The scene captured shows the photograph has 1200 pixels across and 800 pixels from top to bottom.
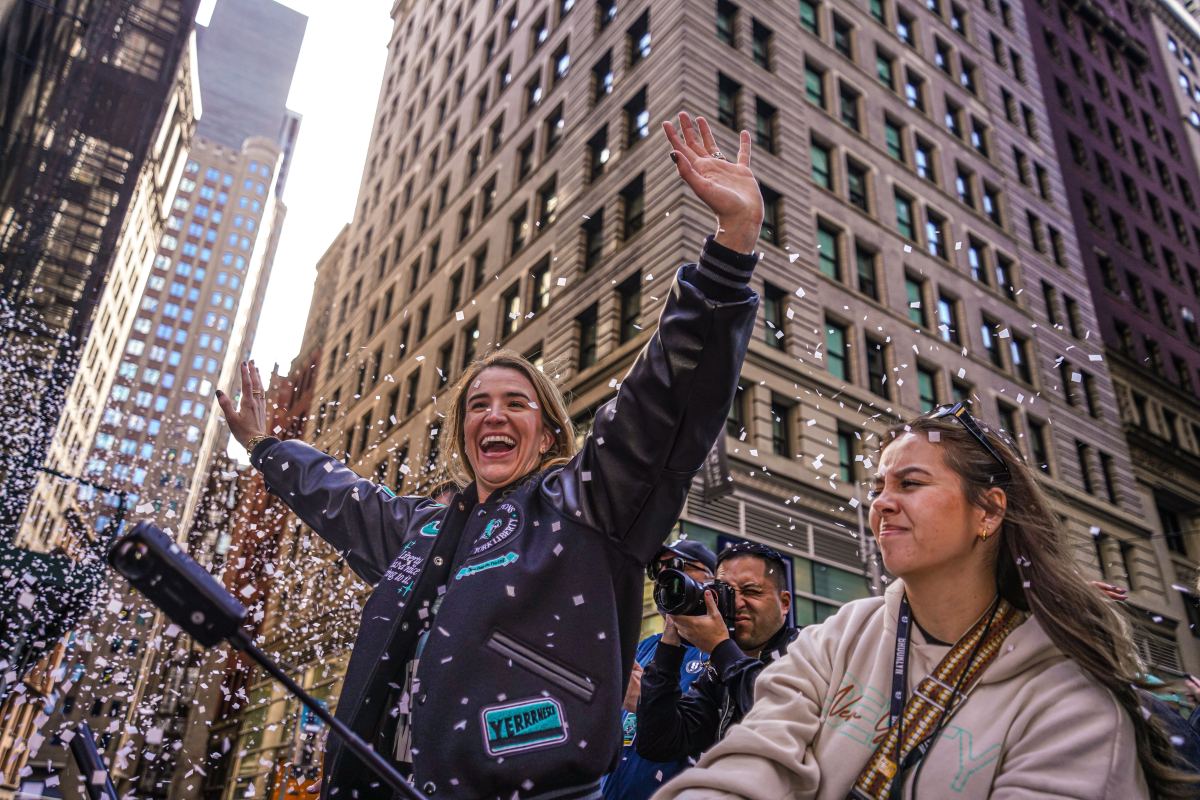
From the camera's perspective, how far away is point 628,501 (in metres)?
2.55

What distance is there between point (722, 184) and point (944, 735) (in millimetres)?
1637

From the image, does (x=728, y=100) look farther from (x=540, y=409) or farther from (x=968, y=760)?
(x=968, y=760)

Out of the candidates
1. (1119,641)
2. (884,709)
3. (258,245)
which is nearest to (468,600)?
(884,709)

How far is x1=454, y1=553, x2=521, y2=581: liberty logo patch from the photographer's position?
8.44 ft

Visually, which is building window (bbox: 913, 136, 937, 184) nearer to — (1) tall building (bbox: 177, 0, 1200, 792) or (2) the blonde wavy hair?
(1) tall building (bbox: 177, 0, 1200, 792)

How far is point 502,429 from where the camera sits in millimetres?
3117

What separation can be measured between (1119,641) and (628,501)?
52.2 inches

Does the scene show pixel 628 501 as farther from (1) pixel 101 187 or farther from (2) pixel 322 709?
(1) pixel 101 187

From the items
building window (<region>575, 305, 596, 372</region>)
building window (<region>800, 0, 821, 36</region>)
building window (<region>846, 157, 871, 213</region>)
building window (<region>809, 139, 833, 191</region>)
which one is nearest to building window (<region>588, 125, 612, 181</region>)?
building window (<region>575, 305, 596, 372</region>)

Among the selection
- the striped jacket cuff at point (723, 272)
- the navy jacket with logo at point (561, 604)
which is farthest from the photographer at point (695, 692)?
the striped jacket cuff at point (723, 272)

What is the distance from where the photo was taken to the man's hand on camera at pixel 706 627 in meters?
3.61

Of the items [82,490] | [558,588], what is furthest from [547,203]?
[82,490]

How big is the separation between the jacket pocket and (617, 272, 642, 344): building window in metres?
17.2

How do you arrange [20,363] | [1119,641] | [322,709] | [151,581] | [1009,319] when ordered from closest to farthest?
[151,581] < [322,709] < [1119,641] < [1009,319] < [20,363]
